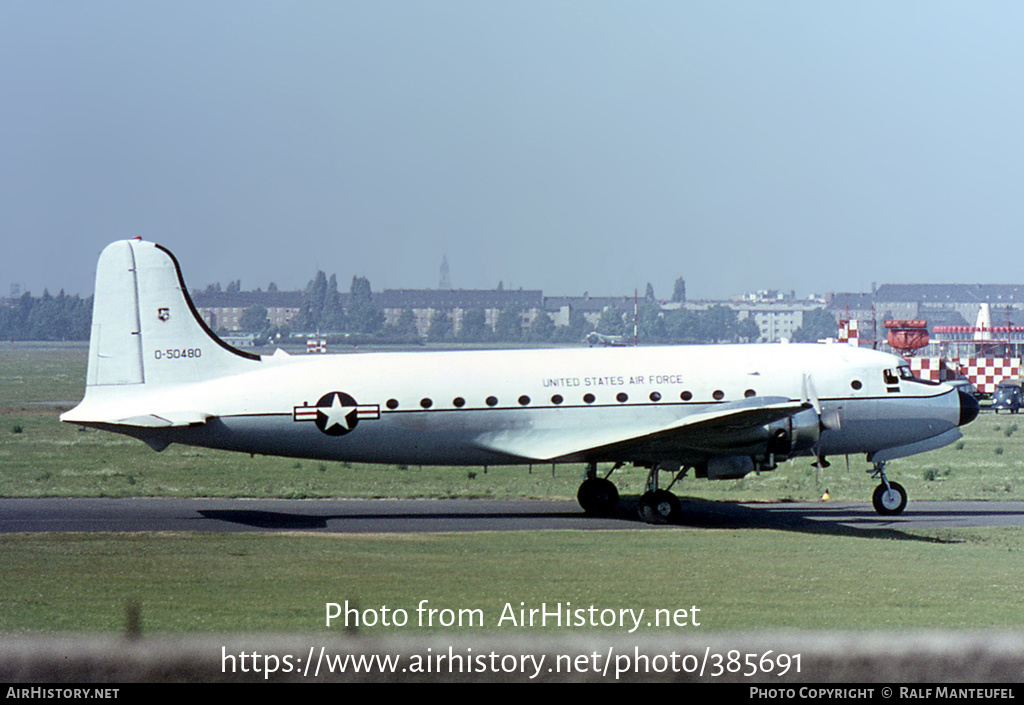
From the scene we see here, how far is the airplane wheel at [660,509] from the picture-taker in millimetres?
27391

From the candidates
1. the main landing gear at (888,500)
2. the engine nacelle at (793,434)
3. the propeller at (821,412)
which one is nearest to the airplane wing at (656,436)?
the engine nacelle at (793,434)

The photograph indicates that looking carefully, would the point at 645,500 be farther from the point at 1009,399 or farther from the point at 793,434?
the point at 1009,399

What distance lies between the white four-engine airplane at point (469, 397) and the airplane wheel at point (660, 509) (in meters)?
0.04

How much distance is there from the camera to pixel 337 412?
27484 millimetres

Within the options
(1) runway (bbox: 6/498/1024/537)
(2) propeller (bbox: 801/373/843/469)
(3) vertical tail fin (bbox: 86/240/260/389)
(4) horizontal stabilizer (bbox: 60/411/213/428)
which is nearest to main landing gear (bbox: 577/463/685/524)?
(1) runway (bbox: 6/498/1024/537)

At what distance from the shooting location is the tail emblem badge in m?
27.4

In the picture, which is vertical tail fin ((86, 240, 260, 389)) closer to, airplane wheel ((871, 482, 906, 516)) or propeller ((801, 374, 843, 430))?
propeller ((801, 374, 843, 430))

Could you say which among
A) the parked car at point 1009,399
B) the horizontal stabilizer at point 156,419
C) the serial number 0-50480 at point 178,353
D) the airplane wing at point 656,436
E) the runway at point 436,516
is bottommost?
the runway at point 436,516

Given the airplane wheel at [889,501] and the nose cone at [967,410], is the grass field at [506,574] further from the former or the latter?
the nose cone at [967,410]

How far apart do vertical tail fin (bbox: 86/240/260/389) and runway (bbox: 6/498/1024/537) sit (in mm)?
3642

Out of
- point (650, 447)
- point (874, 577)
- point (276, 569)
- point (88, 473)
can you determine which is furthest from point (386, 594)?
point (88, 473)

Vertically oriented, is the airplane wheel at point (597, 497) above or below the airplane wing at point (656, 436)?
below
